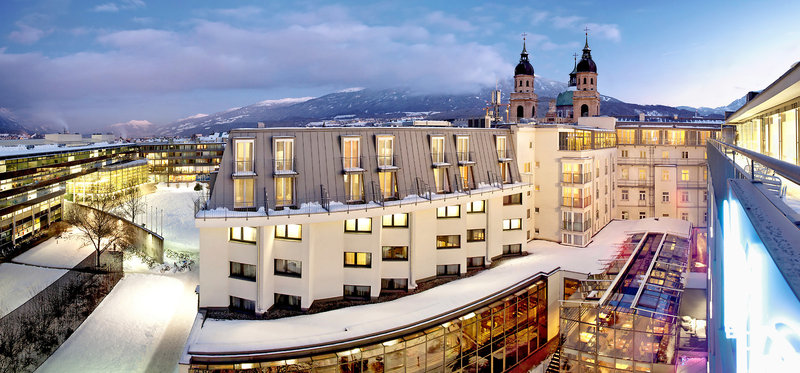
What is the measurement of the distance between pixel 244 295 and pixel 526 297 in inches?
575

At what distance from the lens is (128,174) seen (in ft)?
248

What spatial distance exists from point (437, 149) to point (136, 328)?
23063 millimetres

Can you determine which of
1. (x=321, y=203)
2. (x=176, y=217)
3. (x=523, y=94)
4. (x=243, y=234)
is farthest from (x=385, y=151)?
(x=523, y=94)

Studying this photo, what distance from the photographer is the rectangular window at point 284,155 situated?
73.8ft

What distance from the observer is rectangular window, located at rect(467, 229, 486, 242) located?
28969mm

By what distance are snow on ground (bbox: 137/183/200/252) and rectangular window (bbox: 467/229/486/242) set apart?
109 ft

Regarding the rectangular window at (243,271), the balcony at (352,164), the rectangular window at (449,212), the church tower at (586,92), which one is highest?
the church tower at (586,92)

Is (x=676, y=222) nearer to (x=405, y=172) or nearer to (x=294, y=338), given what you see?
(x=405, y=172)

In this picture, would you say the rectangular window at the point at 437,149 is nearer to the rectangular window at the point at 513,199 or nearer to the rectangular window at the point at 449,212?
the rectangular window at the point at 449,212

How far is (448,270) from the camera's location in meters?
27.6

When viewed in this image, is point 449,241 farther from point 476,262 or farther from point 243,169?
point 243,169

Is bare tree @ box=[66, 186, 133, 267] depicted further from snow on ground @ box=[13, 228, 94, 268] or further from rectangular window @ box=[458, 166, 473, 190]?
rectangular window @ box=[458, 166, 473, 190]

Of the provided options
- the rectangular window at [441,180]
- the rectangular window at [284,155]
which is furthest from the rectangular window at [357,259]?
the rectangular window at [441,180]

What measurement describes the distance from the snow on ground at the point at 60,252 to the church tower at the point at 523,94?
226 ft
